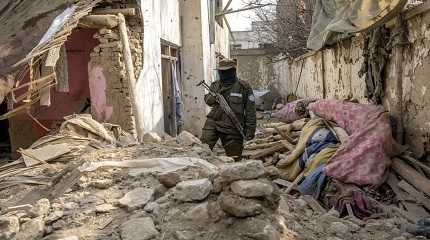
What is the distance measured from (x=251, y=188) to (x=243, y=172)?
14 cm

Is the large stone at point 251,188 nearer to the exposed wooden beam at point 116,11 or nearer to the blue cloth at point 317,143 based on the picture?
the blue cloth at point 317,143

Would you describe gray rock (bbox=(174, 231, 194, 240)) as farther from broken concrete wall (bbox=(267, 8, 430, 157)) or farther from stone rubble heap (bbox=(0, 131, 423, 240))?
broken concrete wall (bbox=(267, 8, 430, 157))

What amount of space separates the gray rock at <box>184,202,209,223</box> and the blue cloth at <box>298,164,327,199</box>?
286 cm

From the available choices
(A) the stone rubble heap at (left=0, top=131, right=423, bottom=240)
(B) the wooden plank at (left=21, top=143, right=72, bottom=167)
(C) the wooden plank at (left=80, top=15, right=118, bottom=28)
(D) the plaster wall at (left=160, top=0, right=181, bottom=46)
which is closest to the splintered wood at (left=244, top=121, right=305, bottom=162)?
(D) the plaster wall at (left=160, top=0, right=181, bottom=46)

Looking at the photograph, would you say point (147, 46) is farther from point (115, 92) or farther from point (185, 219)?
point (185, 219)

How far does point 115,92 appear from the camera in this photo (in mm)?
6754

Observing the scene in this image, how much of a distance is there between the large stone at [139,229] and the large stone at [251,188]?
0.57 metres

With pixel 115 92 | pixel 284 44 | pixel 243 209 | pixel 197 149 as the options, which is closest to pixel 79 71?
pixel 115 92

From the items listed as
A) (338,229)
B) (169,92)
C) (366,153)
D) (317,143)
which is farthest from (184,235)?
(169,92)

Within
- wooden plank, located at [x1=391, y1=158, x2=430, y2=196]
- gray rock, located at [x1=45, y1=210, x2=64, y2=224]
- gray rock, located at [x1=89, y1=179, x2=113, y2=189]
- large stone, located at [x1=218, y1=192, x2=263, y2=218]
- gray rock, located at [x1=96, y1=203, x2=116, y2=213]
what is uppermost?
large stone, located at [x1=218, y1=192, x2=263, y2=218]

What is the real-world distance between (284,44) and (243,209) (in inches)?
630

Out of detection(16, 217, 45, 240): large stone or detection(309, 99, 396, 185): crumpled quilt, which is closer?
detection(16, 217, 45, 240): large stone

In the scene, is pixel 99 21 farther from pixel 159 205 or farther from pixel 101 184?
pixel 159 205

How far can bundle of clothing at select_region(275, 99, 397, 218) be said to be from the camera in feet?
16.8
